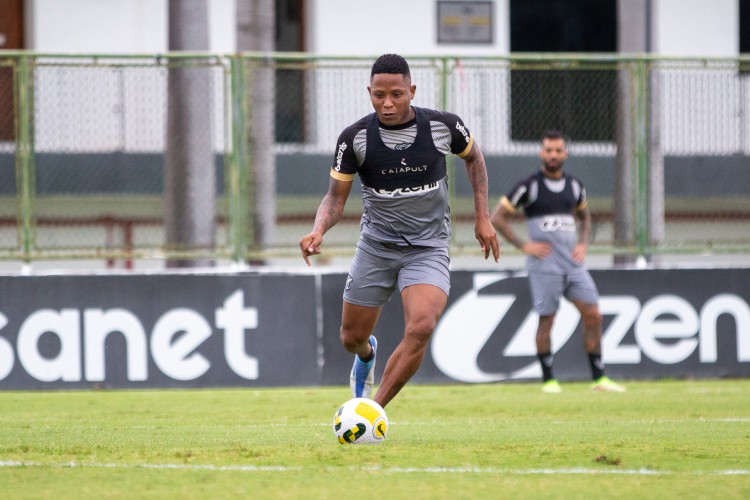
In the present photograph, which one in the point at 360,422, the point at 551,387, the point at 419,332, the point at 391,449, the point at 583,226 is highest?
the point at 583,226

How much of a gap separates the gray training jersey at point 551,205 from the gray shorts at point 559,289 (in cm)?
13

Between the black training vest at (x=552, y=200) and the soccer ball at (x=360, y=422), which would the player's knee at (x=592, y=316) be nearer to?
the black training vest at (x=552, y=200)

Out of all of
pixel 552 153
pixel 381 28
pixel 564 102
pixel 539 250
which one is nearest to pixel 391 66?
pixel 552 153

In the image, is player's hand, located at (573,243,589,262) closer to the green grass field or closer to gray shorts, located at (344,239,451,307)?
the green grass field

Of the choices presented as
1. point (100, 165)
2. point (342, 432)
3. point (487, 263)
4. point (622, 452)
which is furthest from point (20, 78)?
point (622, 452)

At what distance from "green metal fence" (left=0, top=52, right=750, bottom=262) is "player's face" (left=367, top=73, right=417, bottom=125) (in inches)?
204

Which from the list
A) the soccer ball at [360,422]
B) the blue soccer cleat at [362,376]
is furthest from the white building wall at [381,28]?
the soccer ball at [360,422]

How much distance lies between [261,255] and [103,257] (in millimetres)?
1511

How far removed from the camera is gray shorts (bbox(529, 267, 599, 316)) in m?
11.8

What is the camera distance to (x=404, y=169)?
758 centimetres

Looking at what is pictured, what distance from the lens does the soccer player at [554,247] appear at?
1188cm

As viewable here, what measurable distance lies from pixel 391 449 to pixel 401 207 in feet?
4.98

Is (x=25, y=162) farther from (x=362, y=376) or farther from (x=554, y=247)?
(x=362, y=376)

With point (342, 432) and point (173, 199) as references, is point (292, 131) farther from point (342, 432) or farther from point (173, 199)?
point (342, 432)
